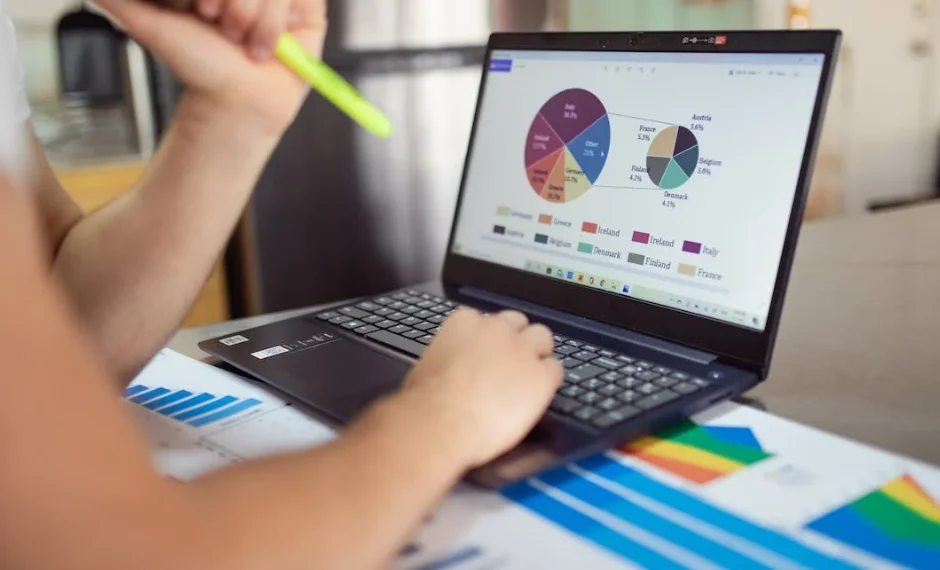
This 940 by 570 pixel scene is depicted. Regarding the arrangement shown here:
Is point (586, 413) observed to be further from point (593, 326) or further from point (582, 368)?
point (593, 326)

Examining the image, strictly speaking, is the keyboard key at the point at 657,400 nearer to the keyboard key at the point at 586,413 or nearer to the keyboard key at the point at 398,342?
the keyboard key at the point at 586,413

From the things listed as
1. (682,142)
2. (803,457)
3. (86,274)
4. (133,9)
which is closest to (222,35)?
(133,9)

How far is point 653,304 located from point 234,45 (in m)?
0.37

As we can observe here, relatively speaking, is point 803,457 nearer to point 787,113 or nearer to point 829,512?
point 829,512

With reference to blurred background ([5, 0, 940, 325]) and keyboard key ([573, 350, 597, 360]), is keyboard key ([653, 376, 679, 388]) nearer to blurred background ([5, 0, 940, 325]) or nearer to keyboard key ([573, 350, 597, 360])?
keyboard key ([573, 350, 597, 360])

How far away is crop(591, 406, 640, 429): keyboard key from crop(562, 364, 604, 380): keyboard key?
0.06 m

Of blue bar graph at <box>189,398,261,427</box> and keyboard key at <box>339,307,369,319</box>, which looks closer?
blue bar graph at <box>189,398,261,427</box>

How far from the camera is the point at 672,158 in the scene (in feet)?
2.22

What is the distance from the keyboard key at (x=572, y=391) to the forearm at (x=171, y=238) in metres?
0.31

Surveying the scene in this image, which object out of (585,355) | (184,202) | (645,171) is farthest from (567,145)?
(184,202)

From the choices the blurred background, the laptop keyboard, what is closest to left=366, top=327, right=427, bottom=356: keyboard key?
the laptop keyboard

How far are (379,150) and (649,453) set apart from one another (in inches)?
62.0

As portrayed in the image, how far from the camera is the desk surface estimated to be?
58cm

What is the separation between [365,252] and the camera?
2033 mm
